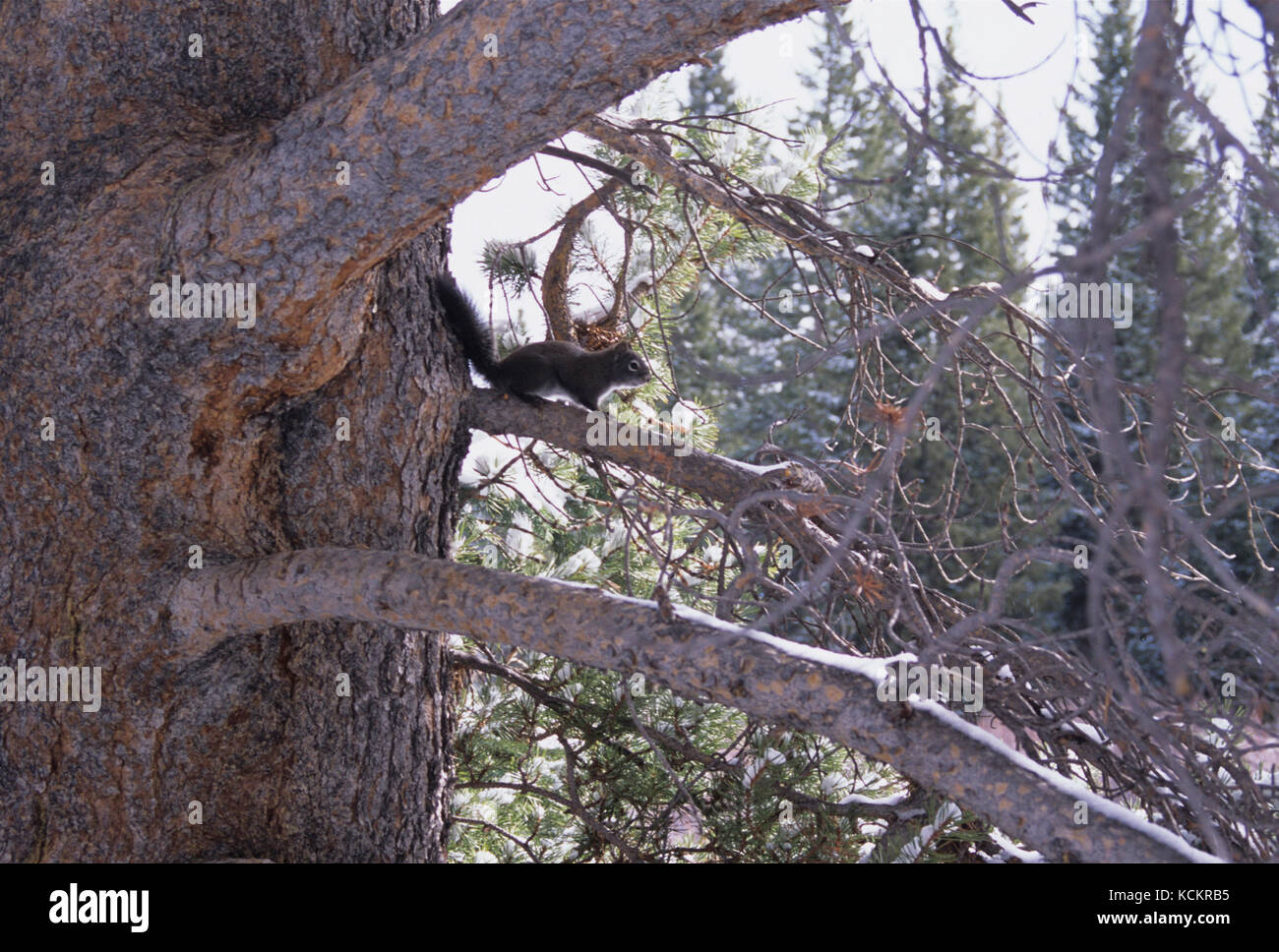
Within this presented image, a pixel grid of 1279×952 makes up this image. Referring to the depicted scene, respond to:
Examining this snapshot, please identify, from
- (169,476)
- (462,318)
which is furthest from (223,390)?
(462,318)

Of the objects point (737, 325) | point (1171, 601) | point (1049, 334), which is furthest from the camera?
point (737, 325)

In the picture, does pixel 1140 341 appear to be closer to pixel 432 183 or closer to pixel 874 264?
pixel 874 264

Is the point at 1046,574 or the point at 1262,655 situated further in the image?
the point at 1046,574

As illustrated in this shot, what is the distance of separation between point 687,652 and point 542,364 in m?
1.12

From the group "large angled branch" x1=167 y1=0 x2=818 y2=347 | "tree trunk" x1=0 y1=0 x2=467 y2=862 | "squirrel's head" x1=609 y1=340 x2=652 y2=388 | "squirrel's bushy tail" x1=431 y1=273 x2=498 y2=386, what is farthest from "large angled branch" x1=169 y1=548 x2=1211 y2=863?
"squirrel's head" x1=609 y1=340 x2=652 y2=388

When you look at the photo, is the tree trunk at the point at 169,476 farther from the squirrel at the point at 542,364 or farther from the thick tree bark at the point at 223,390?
the squirrel at the point at 542,364

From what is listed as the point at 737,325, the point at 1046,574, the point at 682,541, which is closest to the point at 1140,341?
the point at 1046,574

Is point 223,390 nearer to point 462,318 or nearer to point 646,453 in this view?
point 462,318

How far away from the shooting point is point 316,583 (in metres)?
1.62

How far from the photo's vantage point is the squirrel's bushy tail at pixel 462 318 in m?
2.05

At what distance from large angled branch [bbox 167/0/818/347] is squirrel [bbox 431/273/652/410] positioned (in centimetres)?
46

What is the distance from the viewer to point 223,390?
1675 mm

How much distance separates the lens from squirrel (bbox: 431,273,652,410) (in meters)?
2.07

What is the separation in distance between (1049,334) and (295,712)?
152cm
